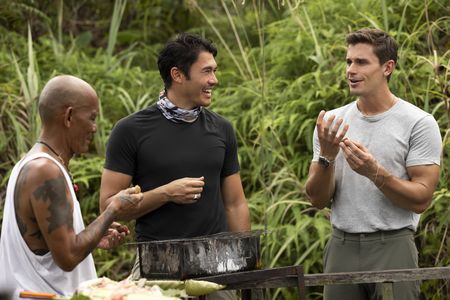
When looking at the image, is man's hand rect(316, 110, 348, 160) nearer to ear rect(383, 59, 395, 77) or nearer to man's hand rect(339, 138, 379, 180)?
man's hand rect(339, 138, 379, 180)

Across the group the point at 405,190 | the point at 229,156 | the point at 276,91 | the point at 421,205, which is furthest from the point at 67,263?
the point at 276,91

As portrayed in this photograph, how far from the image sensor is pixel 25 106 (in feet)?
28.9

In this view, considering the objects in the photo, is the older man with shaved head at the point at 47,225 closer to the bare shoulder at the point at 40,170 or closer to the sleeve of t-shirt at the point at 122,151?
the bare shoulder at the point at 40,170

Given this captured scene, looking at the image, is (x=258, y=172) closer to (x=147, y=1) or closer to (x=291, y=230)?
(x=291, y=230)

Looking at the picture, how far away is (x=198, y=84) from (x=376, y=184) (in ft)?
3.74

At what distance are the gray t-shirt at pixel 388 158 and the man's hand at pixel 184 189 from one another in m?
0.85

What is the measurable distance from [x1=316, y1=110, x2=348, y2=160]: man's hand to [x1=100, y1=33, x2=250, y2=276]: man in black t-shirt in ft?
1.91

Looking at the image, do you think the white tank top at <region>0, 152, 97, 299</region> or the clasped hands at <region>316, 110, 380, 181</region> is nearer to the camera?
the white tank top at <region>0, 152, 97, 299</region>

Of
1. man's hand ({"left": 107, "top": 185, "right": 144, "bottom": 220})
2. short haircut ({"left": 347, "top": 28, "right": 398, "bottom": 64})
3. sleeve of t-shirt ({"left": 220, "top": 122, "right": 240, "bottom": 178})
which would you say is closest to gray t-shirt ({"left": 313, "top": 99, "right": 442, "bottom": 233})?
short haircut ({"left": 347, "top": 28, "right": 398, "bottom": 64})

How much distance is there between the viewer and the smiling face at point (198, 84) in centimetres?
588

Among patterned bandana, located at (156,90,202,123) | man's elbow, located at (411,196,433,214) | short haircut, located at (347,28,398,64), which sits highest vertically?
short haircut, located at (347,28,398,64)

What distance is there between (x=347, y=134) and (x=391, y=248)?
0.68 metres

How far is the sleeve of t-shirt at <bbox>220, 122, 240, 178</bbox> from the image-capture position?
595 cm

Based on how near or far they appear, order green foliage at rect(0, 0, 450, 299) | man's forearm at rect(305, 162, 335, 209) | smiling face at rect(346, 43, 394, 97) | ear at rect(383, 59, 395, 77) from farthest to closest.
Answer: green foliage at rect(0, 0, 450, 299) < ear at rect(383, 59, 395, 77) < smiling face at rect(346, 43, 394, 97) < man's forearm at rect(305, 162, 335, 209)
